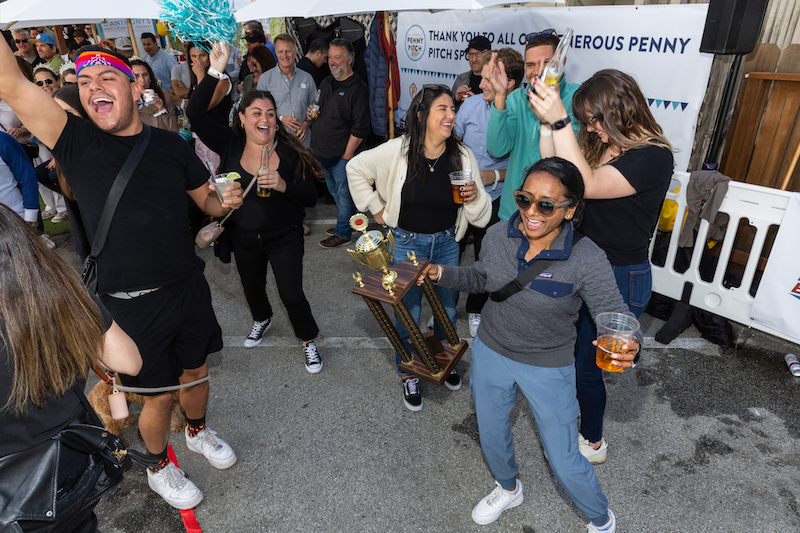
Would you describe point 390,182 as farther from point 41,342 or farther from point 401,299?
point 41,342

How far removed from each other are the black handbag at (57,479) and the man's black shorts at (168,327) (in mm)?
837

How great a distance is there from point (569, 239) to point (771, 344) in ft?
10.2

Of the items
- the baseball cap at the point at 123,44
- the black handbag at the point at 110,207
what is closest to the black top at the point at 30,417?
the black handbag at the point at 110,207

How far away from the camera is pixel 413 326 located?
3.10 meters

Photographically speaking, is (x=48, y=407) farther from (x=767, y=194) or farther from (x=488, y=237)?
(x=767, y=194)

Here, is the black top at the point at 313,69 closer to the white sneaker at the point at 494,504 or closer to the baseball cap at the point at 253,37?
the baseball cap at the point at 253,37

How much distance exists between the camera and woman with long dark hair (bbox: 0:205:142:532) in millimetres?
1518

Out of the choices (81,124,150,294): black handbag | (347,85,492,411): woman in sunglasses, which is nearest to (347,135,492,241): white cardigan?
(347,85,492,411): woman in sunglasses

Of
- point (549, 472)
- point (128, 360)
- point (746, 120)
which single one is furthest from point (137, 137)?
point (746, 120)

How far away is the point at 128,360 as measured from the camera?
1.87m

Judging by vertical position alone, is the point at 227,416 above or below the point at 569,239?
below

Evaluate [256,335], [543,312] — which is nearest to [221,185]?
[543,312]

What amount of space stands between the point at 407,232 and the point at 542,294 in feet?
4.67

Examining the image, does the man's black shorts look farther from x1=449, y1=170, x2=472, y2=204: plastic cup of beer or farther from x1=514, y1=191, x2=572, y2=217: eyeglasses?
x1=514, y1=191, x2=572, y2=217: eyeglasses
